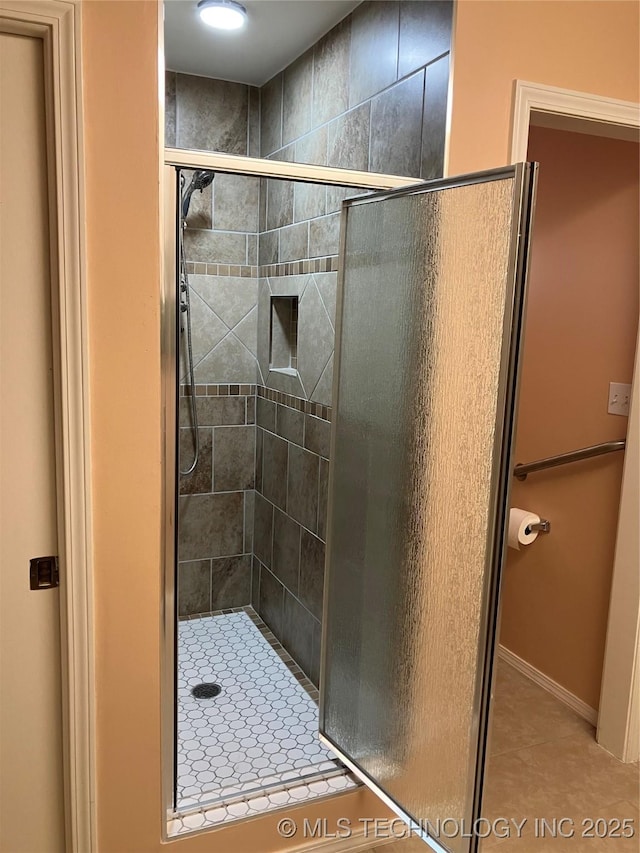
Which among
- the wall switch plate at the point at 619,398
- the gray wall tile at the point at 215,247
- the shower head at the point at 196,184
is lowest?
the wall switch plate at the point at 619,398

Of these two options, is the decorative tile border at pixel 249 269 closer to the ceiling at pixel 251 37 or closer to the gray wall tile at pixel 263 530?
the ceiling at pixel 251 37

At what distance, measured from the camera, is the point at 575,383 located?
8.50 feet

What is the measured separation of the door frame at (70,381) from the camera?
126 centimetres

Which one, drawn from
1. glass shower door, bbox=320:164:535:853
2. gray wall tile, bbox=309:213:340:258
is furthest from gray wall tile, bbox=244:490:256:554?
gray wall tile, bbox=309:213:340:258

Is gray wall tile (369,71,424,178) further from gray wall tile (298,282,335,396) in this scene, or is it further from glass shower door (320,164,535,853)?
gray wall tile (298,282,335,396)

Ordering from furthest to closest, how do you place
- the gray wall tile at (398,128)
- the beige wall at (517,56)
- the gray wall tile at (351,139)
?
the gray wall tile at (351,139), the gray wall tile at (398,128), the beige wall at (517,56)

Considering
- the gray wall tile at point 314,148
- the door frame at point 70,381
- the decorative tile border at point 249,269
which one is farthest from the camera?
the decorative tile border at point 249,269

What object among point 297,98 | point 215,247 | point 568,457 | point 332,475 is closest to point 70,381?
point 332,475

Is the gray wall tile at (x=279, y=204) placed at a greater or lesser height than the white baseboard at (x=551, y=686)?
greater

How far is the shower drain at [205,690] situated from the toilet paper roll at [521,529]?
1.23m

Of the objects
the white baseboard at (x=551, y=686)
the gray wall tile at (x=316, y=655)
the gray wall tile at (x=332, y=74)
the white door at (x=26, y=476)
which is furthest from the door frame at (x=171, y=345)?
the white baseboard at (x=551, y=686)

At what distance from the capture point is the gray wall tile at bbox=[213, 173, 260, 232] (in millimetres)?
2605

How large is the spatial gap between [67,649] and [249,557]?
4.38ft

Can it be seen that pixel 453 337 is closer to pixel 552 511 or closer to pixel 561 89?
pixel 561 89
